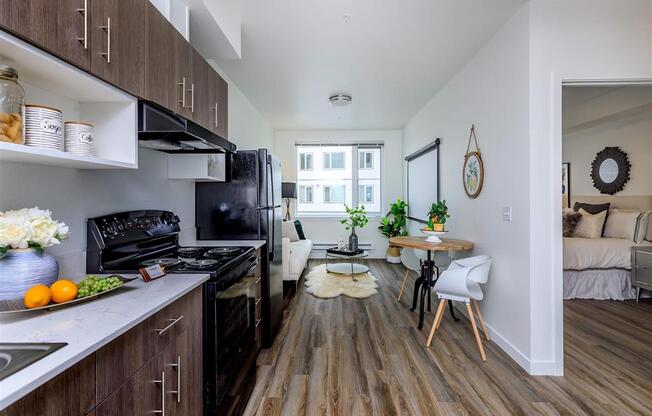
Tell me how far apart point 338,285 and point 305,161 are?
3.13 metres

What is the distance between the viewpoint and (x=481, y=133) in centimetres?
306

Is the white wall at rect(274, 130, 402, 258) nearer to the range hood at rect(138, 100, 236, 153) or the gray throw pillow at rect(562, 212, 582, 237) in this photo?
the gray throw pillow at rect(562, 212, 582, 237)

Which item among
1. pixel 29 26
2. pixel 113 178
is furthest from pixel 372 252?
pixel 29 26

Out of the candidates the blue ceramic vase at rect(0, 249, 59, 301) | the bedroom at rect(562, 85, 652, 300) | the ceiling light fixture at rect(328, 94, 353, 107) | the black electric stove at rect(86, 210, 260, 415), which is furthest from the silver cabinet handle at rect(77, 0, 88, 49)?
the bedroom at rect(562, 85, 652, 300)

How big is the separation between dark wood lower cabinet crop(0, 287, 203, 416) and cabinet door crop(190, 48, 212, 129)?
115 centimetres

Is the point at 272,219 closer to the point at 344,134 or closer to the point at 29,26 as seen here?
the point at 29,26

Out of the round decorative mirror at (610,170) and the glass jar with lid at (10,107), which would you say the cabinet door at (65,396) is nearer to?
the glass jar with lid at (10,107)

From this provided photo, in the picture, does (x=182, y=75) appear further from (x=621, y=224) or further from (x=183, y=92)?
(x=621, y=224)

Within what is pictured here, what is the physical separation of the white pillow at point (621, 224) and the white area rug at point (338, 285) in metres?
3.33

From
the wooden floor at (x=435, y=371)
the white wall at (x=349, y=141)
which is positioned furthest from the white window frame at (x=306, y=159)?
the wooden floor at (x=435, y=371)

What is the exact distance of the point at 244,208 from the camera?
272cm

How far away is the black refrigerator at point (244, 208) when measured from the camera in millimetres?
2715

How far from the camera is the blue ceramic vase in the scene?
3.26 feet

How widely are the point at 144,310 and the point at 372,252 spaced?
18.9ft
